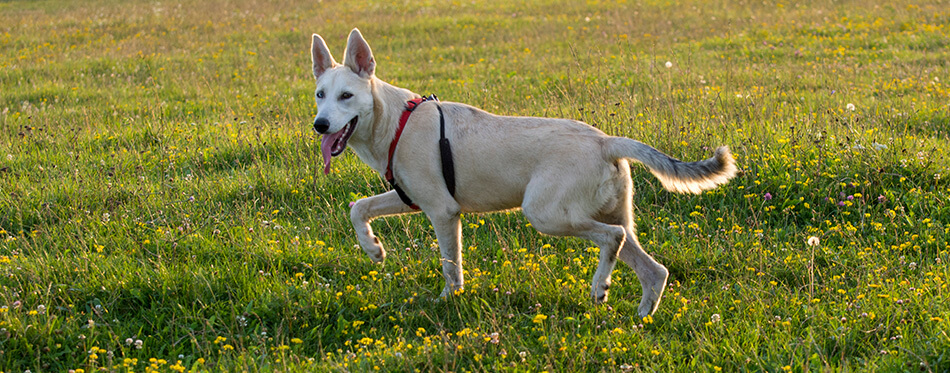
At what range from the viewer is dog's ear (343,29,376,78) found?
4.61m

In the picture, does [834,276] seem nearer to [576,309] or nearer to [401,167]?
[576,309]

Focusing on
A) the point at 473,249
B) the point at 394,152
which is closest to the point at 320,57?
the point at 394,152

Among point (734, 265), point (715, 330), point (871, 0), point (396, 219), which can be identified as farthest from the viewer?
point (871, 0)

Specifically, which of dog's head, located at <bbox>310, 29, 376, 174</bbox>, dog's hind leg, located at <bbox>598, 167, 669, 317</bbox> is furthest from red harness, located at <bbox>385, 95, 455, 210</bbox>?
dog's hind leg, located at <bbox>598, 167, 669, 317</bbox>

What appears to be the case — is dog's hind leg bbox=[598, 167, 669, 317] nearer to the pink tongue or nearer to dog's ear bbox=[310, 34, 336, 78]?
the pink tongue

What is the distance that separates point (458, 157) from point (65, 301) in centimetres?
260

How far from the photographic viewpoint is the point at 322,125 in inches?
169

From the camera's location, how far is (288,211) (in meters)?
6.06

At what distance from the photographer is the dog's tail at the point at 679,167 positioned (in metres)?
4.02

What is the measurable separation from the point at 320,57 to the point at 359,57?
1.07 ft

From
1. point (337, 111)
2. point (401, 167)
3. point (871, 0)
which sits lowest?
point (871, 0)

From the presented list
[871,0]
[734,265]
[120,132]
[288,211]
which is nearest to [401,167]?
[288,211]

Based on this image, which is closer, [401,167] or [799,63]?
[401,167]

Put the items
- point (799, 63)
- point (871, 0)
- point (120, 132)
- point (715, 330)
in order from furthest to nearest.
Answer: point (871, 0) → point (799, 63) → point (120, 132) → point (715, 330)
